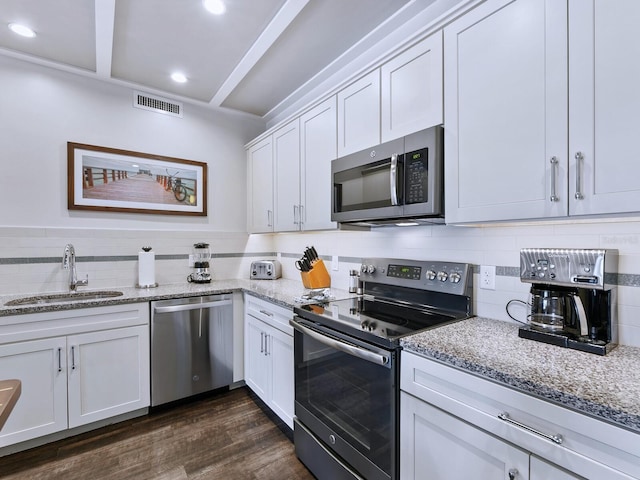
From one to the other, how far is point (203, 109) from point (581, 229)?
3206 mm

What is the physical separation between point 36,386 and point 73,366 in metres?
0.20

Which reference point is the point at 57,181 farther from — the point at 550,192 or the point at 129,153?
the point at 550,192

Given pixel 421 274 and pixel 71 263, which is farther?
pixel 71 263

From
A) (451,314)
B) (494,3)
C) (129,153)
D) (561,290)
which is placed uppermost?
(494,3)

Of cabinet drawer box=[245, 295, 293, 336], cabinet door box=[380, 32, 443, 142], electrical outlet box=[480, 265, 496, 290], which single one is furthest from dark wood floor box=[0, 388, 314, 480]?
cabinet door box=[380, 32, 443, 142]

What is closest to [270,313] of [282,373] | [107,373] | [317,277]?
[282,373]

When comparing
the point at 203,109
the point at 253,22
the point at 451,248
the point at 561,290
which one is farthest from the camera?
the point at 203,109

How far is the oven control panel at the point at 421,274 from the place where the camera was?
167 cm

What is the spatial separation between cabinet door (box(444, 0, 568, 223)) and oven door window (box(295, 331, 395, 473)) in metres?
0.80

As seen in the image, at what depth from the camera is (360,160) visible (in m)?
1.86

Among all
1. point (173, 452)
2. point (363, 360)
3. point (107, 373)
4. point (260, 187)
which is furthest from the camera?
point (260, 187)

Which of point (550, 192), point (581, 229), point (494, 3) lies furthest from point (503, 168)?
point (494, 3)

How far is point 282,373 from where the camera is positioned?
211 cm

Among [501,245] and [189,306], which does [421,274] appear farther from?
[189,306]
